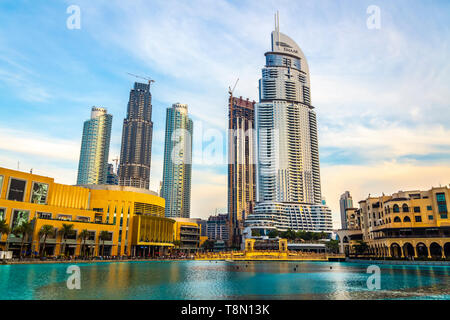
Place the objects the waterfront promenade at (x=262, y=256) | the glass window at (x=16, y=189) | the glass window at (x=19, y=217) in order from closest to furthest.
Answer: the glass window at (x=19, y=217), the glass window at (x=16, y=189), the waterfront promenade at (x=262, y=256)

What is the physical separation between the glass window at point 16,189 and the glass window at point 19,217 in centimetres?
484

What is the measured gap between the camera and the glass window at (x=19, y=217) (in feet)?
313

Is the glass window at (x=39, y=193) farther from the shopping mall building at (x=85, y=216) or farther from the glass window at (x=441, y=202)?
the glass window at (x=441, y=202)

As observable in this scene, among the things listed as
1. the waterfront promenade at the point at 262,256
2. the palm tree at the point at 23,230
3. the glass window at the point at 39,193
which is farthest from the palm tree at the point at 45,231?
the waterfront promenade at the point at 262,256

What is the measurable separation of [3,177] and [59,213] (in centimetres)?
2084

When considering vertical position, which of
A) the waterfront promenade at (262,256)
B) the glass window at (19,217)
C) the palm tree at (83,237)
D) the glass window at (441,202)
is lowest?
the waterfront promenade at (262,256)

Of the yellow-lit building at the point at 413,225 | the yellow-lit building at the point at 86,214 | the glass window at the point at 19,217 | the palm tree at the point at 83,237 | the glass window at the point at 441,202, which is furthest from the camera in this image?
the glass window at the point at 441,202

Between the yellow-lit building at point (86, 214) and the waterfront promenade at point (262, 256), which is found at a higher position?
the yellow-lit building at point (86, 214)

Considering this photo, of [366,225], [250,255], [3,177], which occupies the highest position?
[3,177]

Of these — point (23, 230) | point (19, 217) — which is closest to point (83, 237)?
point (19, 217)

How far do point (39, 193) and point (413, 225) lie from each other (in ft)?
403

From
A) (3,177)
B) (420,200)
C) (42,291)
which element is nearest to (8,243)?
(3,177)
